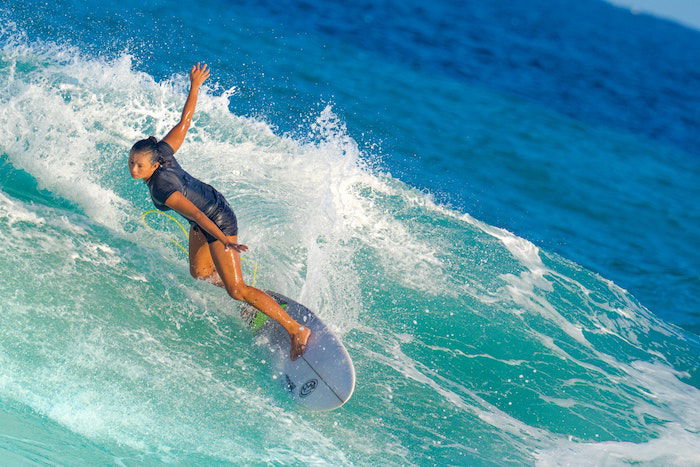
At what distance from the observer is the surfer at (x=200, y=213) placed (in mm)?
4762

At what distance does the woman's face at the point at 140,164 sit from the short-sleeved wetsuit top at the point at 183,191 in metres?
0.10

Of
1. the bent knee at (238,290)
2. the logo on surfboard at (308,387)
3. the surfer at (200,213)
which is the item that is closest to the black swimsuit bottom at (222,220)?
the surfer at (200,213)

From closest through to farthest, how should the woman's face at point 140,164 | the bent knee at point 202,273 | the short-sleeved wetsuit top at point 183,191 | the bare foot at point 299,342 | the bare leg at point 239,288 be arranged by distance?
1. the woman's face at point 140,164
2. the short-sleeved wetsuit top at point 183,191
3. the bare leg at point 239,288
4. the bare foot at point 299,342
5. the bent knee at point 202,273

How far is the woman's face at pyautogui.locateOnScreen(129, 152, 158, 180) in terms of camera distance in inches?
186

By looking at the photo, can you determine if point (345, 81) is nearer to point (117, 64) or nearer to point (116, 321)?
point (117, 64)

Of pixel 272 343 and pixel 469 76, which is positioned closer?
pixel 272 343

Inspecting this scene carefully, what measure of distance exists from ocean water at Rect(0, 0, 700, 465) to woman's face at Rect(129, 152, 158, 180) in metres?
1.46

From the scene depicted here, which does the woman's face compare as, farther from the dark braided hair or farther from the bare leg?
the bare leg

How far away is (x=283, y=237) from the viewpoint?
6.55 m

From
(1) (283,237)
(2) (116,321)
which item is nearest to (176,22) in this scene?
(1) (283,237)

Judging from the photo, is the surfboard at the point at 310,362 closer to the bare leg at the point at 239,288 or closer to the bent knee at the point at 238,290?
the bare leg at the point at 239,288

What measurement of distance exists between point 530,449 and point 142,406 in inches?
127

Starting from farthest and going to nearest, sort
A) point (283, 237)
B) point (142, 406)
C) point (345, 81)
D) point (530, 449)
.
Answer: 1. point (345, 81)
2. point (283, 237)
3. point (530, 449)
4. point (142, 406)

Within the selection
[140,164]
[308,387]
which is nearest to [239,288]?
[308,387]
